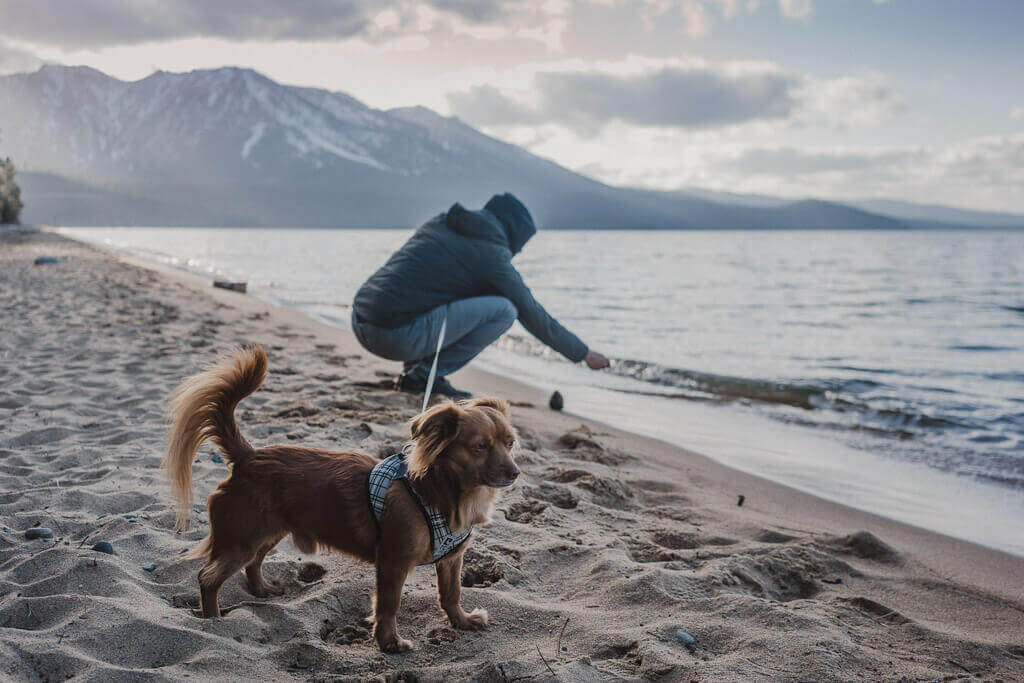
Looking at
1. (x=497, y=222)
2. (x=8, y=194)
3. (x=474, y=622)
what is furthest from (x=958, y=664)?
(x=8, y=194)

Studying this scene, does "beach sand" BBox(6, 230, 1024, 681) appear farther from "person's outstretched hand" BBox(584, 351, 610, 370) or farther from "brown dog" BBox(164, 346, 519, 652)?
"person's outstretched hand" BBox(584, 351, 610, 370)

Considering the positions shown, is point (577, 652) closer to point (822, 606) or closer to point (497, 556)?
point (497, 556)

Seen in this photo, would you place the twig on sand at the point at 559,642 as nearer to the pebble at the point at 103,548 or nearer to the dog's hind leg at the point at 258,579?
the dog's hind leg at the point at 258,579

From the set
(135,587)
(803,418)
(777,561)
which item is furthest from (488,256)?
(803,418)

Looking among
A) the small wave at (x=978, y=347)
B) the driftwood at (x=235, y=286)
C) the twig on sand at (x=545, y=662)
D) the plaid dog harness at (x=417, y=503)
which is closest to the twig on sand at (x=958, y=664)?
the twig on sand at (x=545, y=662)

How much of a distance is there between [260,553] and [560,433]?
355cm

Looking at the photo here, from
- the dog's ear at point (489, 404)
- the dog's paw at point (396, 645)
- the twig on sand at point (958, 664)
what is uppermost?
the dog's ear at point (489, 404)

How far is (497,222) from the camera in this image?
6371mm

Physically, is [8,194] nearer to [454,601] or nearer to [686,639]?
[454,601]

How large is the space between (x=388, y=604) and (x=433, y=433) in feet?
2.53

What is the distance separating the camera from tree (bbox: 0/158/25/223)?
49.0m

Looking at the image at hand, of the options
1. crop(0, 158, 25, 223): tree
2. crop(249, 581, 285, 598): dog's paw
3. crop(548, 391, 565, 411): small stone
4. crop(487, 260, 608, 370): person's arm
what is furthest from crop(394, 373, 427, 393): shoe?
crop(0, 158, 25, 223): tree

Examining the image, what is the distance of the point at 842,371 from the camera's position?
11.5 meters

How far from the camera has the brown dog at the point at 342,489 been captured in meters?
2.58
